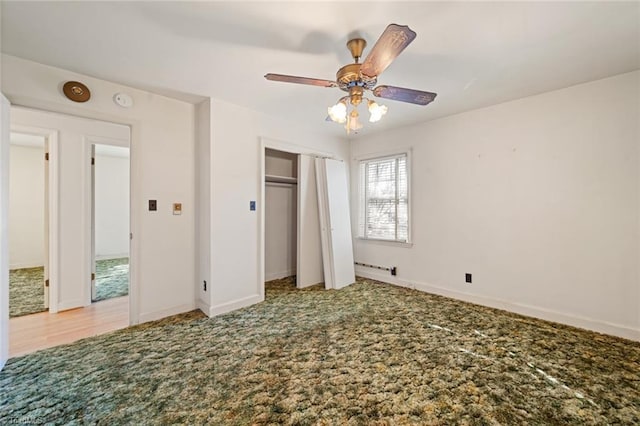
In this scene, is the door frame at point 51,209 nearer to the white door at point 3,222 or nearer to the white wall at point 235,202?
the white door at point 3,222

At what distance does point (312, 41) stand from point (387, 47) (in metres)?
0.73

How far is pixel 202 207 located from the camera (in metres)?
3.25

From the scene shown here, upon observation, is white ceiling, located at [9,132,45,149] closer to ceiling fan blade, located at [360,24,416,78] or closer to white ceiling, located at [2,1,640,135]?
white ceiling, located at [2,1,640,135]

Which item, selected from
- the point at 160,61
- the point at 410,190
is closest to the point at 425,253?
the point at 410,190

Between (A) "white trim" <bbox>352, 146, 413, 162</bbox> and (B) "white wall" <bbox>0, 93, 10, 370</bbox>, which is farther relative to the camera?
(A) "white trim" <bbox>352, 146, 413, 162</bbox>

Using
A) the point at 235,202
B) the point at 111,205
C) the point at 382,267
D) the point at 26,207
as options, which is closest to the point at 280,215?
the point at 235,202

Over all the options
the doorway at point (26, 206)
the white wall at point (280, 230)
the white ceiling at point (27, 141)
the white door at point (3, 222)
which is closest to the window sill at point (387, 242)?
the white wall at point (280, 230)

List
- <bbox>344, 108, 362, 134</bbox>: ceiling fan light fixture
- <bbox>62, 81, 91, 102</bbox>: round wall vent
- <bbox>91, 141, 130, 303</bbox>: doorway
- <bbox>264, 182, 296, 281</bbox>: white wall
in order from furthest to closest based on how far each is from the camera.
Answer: <bbox>91, 141, 130, 303</bbox>: doorway, <bbox>264, 182, 296, 281</bbox>: white wall, <bbox>62, 81, 91, 102</bbox>: round wall vent, <bbox>344, 108, 362, 134</bbox>: ceiling fan light fixture

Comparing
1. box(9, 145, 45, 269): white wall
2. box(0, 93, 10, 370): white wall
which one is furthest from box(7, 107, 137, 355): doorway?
box(9, 145, 45, 269): white wall

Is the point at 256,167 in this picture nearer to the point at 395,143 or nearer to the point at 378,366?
the point at 395,143

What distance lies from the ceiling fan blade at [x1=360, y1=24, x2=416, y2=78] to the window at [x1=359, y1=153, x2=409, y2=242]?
266cm

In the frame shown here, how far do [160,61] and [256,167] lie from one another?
4.96 ft

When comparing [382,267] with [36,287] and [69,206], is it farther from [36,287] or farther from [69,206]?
[36,287]

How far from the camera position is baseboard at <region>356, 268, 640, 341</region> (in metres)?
2.60
